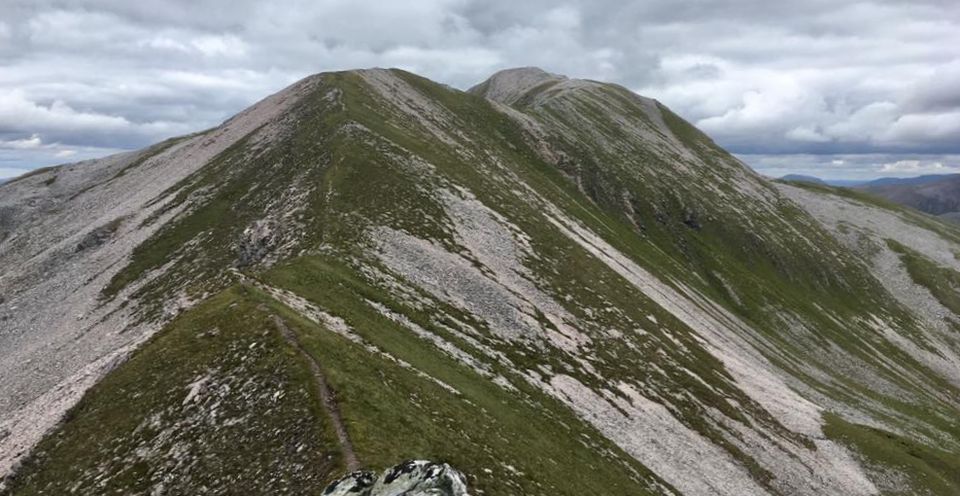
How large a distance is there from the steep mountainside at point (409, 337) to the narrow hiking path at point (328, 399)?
147mm

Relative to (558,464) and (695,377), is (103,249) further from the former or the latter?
(695,377)

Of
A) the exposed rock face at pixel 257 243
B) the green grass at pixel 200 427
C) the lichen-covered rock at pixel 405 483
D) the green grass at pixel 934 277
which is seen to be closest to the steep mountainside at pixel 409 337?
the green grass at pixel 200 427

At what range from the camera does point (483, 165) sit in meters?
95.8

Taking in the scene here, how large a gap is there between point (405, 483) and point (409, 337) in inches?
862

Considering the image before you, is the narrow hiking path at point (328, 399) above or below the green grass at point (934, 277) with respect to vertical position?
above

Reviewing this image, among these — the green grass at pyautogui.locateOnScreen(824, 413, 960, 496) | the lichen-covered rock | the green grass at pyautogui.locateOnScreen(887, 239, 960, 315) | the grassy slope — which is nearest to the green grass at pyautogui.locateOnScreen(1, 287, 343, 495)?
the grassy slope

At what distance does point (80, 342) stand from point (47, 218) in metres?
73.0

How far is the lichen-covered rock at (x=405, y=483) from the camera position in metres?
17.6

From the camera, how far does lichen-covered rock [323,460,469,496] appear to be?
17562mm

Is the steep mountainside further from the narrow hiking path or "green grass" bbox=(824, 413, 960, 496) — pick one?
"green grass" bbox=(824, 413, 960, 496)

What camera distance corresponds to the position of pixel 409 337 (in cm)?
3950

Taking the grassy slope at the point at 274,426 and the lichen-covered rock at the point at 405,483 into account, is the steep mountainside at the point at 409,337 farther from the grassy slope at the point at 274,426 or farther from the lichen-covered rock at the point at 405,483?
the lichen-covered rock at the point at 405,483

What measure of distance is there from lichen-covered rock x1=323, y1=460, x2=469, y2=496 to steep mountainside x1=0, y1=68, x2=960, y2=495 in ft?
6.68

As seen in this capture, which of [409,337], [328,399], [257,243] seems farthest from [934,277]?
[328,399]
